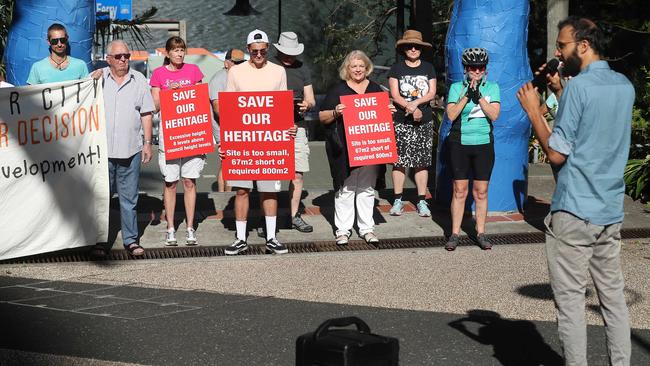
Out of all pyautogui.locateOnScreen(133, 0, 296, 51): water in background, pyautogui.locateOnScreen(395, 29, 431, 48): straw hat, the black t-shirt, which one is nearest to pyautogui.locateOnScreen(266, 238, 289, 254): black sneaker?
the black t-shirt

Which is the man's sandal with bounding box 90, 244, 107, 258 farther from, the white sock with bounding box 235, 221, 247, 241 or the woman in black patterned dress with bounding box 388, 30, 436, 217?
the woman in black patterned dress with bounding box 388, 30, 436, 217

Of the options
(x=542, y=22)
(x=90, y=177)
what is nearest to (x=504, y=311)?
(x=90, y=177)

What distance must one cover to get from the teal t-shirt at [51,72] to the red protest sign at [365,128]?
2.29m

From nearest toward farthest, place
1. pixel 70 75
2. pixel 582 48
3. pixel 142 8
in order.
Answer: pixel 582 48, pixel 70 75, pixel 142 8

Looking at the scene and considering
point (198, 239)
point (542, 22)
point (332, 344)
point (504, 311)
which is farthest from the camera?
point (542, 22)

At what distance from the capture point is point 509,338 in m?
6.93

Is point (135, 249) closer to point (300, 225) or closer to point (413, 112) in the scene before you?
point (300, 225)

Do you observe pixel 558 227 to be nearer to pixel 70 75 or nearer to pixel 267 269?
pixel 267 269

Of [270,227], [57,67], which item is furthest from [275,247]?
[57,67]

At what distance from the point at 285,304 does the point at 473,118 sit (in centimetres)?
297

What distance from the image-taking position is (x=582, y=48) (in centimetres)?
557

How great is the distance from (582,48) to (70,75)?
562 centimetres

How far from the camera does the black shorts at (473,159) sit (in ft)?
33.1

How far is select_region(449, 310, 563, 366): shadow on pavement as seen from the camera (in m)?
6.47
